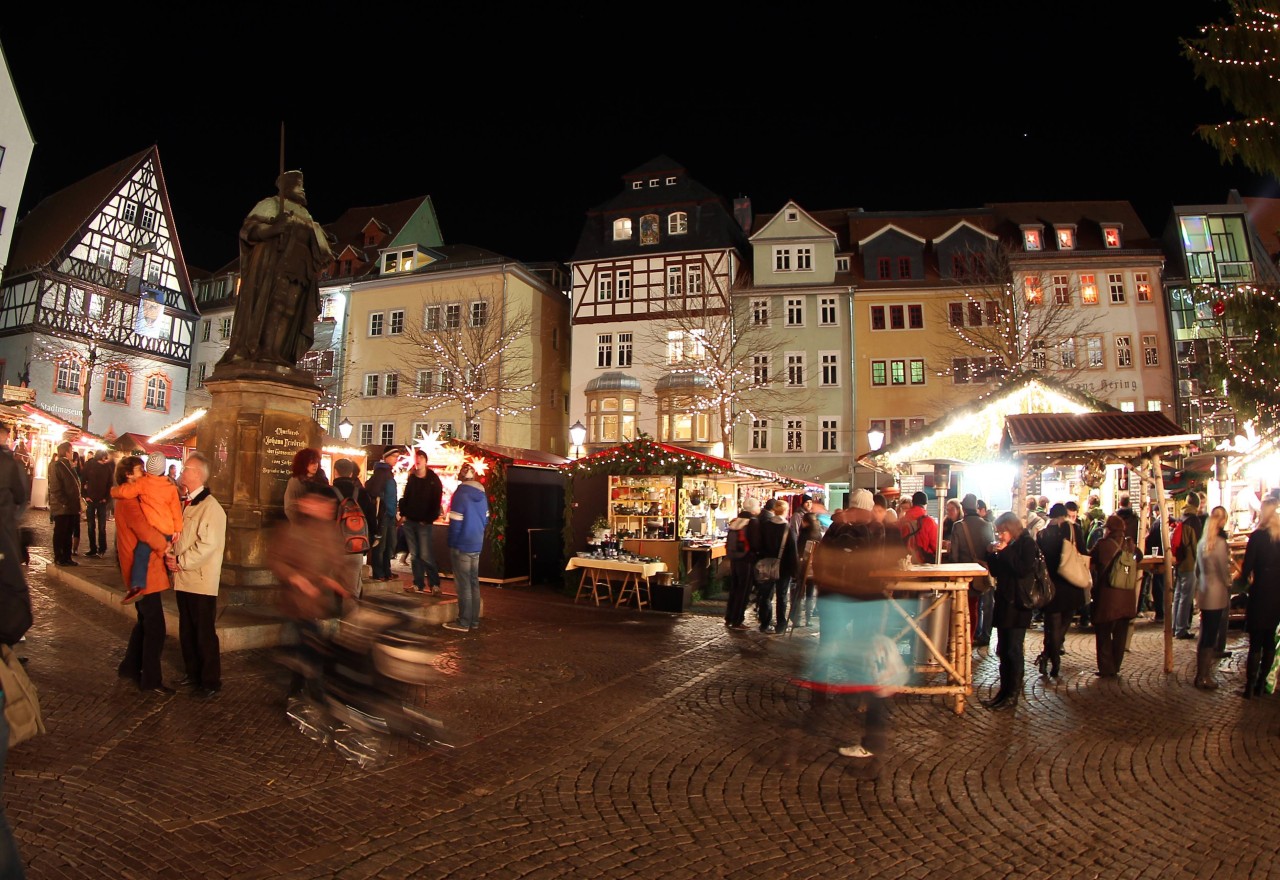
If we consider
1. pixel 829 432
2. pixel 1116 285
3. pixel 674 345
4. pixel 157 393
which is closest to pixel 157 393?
pixel 157 393

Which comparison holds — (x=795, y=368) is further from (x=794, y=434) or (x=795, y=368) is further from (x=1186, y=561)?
(x=1186, y=561)

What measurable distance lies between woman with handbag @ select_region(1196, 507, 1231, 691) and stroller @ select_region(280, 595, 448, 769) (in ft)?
24.3

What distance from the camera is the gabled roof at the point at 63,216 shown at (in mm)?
39006

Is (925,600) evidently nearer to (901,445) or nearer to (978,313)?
(901,445)

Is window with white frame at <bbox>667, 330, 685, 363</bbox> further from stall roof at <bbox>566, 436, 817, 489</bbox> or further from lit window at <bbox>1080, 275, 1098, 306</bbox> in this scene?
stall roof at <bbox>566, 436, 817, 489</bbox>

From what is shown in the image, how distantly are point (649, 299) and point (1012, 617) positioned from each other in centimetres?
3175

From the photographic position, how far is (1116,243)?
121ft

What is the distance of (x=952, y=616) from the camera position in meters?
7.49

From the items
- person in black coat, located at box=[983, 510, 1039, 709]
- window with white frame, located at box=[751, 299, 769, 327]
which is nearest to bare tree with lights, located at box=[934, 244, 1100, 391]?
window with white frame, located at box=[751, 299, 769, 327]

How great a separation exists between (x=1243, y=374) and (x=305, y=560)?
18077 millimetres

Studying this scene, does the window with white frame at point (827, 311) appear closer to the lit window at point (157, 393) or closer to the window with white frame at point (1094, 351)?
the window with white frame at point (1094, 351)

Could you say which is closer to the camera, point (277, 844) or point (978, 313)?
point (277, 844)

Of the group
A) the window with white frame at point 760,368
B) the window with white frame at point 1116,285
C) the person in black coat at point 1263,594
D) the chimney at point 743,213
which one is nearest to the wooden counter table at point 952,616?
the person in black coat at point 1263,594

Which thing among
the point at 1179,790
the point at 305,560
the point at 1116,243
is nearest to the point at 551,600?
the point at 305,560
